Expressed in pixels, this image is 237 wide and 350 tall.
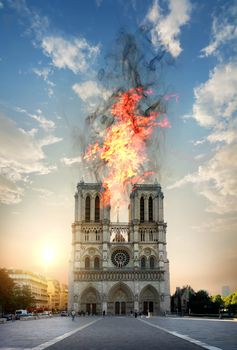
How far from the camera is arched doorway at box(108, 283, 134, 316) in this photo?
93.8 m

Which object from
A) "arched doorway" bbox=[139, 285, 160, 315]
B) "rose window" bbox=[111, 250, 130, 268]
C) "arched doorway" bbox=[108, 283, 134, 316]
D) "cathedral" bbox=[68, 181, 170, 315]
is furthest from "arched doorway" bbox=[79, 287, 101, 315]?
"arched doorway" bbox=[139, 285, 160, 315]

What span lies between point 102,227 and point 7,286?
1145 inches

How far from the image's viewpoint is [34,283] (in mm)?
155375

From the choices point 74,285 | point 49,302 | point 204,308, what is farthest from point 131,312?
point 49,302

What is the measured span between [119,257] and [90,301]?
11.5 metres

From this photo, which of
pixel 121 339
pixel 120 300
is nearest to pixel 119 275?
pixel 120 300

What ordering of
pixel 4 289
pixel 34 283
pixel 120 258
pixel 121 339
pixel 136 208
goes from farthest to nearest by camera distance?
pixel 34 283 < pixel 136 208 < pixel 120 258 < pixel 4 289 < pixel 121 339

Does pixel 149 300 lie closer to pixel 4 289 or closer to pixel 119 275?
pixel 119 275

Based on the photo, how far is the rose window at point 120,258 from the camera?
97375 millimetres

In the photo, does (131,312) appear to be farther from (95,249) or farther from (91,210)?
(91,210)

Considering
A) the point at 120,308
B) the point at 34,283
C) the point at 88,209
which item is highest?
the point at 88,209

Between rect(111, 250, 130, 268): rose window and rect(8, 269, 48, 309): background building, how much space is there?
154 ft

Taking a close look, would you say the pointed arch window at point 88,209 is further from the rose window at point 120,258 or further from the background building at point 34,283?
the background building at point 34,283

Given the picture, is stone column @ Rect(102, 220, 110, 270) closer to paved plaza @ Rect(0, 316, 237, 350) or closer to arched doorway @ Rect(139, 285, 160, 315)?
arched doorway @ Rect(139, 285, 160, 315)
